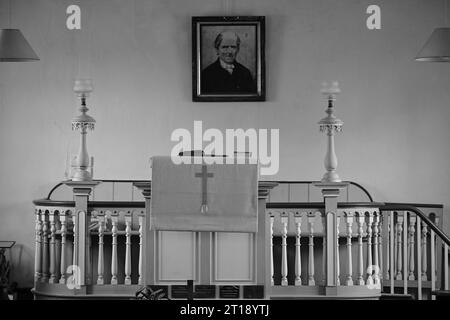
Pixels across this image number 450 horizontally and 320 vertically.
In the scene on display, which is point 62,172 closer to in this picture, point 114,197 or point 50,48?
point 114,197

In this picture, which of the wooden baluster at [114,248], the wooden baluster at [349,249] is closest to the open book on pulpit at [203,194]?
the wooden baluster at [114,248]

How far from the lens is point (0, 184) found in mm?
10203

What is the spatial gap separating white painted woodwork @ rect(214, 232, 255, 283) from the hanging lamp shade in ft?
7.64


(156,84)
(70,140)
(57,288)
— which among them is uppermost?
(156,84)

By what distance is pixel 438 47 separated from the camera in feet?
26.9

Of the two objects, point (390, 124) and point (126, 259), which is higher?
point (390, 124)

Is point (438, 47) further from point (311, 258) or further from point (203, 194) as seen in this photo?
A: point (203, 194)

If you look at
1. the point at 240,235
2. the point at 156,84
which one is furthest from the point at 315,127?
the point at 240,235

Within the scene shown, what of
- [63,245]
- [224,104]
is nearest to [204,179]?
[63,245]

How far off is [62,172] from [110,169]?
53 cm

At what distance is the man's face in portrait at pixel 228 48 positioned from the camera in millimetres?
10250

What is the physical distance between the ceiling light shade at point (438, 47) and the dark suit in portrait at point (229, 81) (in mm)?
2453
